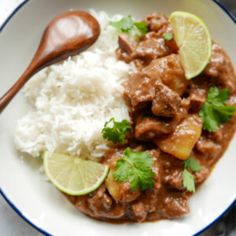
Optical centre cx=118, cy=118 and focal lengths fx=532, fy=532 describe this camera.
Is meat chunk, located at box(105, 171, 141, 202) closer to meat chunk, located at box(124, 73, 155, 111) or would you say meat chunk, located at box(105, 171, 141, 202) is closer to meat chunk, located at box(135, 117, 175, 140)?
meat chunk, located at box(135, 117, 175, 140)

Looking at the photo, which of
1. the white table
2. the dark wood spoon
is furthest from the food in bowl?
the white table

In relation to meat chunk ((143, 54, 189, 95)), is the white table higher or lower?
lower

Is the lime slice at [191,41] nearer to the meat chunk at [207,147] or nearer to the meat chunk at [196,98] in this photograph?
the meat chunk at [196,98]

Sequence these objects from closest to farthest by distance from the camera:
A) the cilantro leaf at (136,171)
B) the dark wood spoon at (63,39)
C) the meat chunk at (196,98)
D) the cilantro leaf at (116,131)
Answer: the cilantro leaf at (136,171)
the cilantro leaf at (116,131)
the meat chunk at (196,98)
the dark wood spoon at (63,39)

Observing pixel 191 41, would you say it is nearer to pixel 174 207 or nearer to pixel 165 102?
pixel 165 102

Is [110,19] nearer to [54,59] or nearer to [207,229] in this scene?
[54,59]

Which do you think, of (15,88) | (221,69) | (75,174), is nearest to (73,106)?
(15,88)

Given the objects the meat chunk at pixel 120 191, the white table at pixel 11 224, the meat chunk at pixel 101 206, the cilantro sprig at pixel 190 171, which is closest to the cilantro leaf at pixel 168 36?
the cilantro sprig at pixel 190 171
